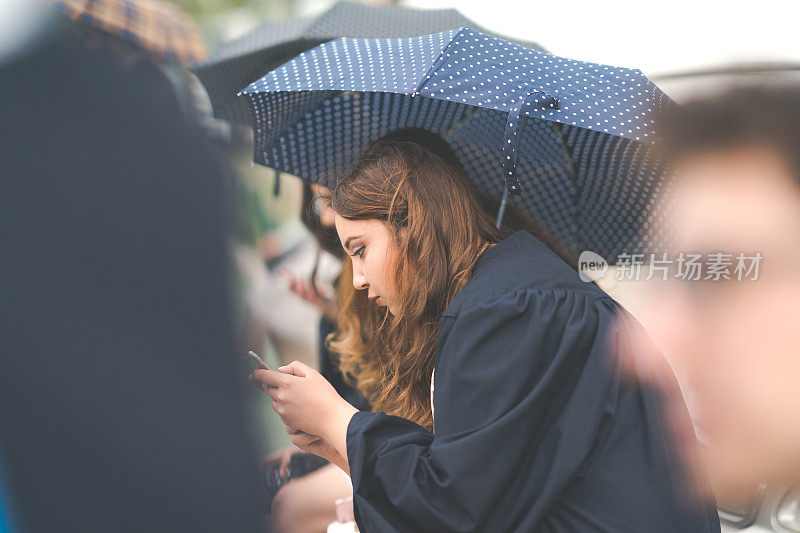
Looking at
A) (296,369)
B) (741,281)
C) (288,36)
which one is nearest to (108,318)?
(296,369)

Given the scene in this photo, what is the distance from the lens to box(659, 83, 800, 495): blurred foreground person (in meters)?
0.71

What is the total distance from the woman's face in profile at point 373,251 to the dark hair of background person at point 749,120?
0.76 metres

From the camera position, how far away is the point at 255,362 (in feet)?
4.76

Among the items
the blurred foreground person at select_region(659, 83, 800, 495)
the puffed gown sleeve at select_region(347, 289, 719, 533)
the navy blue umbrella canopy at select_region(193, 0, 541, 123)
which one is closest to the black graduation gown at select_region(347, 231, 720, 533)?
the puffed gown sleeve at select_region(347, 289, 719, 533)

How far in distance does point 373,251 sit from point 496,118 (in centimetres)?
61

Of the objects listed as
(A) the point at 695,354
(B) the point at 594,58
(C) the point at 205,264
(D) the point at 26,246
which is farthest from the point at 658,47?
(D) the point at 26,246

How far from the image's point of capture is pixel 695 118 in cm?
72

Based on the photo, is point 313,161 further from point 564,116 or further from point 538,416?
point 538,416

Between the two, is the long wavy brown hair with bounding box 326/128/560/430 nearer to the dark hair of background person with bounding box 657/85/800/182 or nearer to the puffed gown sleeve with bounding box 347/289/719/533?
the puffed gown sleeve with bounding box 347/289/719/533

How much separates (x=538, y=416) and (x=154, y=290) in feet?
4.98

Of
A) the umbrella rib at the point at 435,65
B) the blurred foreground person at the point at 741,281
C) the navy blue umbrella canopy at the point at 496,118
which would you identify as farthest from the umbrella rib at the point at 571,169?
the umbrella rib at the point at 435,65

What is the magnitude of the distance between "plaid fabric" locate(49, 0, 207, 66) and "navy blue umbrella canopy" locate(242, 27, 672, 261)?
0.53 m

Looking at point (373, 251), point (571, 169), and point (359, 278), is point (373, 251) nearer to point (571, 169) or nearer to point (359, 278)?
point (359, 278)

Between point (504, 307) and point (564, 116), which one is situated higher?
point (564, 116)
